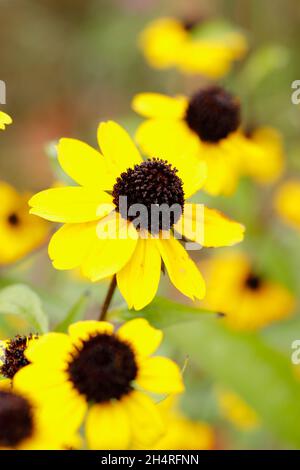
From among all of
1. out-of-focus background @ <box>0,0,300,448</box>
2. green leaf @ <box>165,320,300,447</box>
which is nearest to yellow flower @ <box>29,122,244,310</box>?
green leaf @ <box>165,320,300,447</box>

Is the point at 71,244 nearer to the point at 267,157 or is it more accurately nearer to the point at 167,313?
the point at 167,313

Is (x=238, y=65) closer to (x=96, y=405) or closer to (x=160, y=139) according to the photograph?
(x=160, y=139)

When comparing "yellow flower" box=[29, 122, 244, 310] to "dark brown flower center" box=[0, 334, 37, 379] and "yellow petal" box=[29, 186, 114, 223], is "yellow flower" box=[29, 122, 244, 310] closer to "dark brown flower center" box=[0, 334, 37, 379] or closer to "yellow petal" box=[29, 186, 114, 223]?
"yellow petal" box=[29, 186, 114, 223]

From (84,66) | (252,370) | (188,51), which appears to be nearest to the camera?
(252,370)

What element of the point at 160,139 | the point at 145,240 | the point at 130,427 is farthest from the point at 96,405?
the point at 160,139

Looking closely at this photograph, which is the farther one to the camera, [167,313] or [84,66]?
[84,66]

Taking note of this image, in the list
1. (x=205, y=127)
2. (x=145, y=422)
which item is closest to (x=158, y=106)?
(x=205, y=127)
